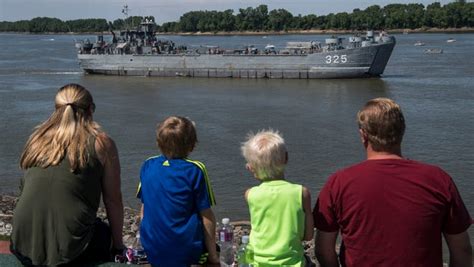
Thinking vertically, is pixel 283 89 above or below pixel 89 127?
below

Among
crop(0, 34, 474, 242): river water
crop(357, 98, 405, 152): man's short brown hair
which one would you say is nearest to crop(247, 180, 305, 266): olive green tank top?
crop(357, 98, 405, 152): man's short brown hair

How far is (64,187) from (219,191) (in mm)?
11680

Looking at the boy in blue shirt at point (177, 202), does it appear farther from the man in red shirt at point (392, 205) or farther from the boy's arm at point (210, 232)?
the man in red shirt at point (392, 205)

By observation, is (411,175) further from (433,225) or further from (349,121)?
(349,121)

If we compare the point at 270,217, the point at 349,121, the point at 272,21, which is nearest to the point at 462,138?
the point at 349,121

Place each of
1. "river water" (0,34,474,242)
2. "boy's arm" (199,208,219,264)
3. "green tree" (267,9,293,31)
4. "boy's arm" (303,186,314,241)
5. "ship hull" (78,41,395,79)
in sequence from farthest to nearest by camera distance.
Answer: "green tree" (267,9,293,31)
"ship hull" (78,41,395,79)
"river water" (0,34,474,242)
"boy's arm" (199,208,219,264)
"boy's arm" (303,186,314,241)

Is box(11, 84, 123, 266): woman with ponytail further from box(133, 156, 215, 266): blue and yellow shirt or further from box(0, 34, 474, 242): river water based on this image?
box(0, 34, 474, 242): river water

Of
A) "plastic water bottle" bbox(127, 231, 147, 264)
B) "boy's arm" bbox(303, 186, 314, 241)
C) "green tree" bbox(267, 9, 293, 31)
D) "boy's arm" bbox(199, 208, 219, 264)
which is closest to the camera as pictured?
"boy's arm" bbox(303, 186, 314, 241)

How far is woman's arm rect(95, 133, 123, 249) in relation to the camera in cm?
486

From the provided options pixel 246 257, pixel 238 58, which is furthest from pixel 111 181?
pixel 238 58

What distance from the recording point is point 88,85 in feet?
170

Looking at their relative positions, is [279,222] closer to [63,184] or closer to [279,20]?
[63,184]

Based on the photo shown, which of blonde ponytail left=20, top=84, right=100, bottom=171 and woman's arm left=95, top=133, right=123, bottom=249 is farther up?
blonde ponytail left=20, top=84, right=100, bottom=171

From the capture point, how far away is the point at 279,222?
448 cm
